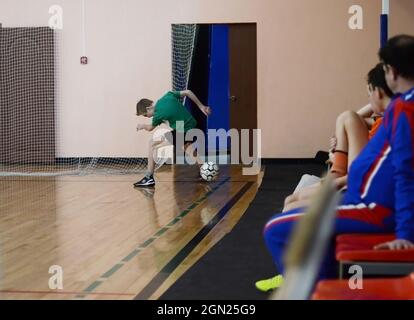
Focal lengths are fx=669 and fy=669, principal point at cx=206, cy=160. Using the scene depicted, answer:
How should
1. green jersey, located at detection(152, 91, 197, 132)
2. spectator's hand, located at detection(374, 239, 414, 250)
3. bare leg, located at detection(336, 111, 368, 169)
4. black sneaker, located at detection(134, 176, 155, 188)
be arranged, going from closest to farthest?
spectator's hand, located at detection(374, 239, 414, 250) → bare leg, located at detection(336, 111, 368, 169) → black sneaker, located at detection(134, 176, 155, 188) → green jersey, located at detection(152, 91, 197, 132)

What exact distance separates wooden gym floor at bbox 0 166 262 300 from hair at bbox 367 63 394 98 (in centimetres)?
152

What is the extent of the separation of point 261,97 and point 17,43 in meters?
3.91

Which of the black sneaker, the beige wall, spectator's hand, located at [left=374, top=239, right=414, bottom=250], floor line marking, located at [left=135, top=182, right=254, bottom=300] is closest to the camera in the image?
spectator's hand, located at [left=374, top=239, right=414, bottom=250]

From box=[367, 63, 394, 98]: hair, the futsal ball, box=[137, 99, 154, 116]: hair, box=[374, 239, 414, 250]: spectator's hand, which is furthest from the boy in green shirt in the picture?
box=[374, 239, 414, 250]: spectator's hand

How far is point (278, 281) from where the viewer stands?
3.45m

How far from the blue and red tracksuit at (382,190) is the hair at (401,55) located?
0.27ft

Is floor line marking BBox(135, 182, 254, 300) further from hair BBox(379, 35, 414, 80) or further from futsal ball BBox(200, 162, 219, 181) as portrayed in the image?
hair BBox(379, 35, 414, 80)

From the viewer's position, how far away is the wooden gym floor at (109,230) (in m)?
3.74

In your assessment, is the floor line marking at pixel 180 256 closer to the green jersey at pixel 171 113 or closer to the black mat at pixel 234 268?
the black mat at pixel 234 268

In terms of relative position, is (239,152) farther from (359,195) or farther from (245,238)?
(359,195)

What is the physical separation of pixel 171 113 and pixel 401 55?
230 inches

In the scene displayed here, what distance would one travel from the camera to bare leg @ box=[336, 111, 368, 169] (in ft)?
10.9

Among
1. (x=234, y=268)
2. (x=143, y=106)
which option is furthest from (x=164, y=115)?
(x=234, y=268)
